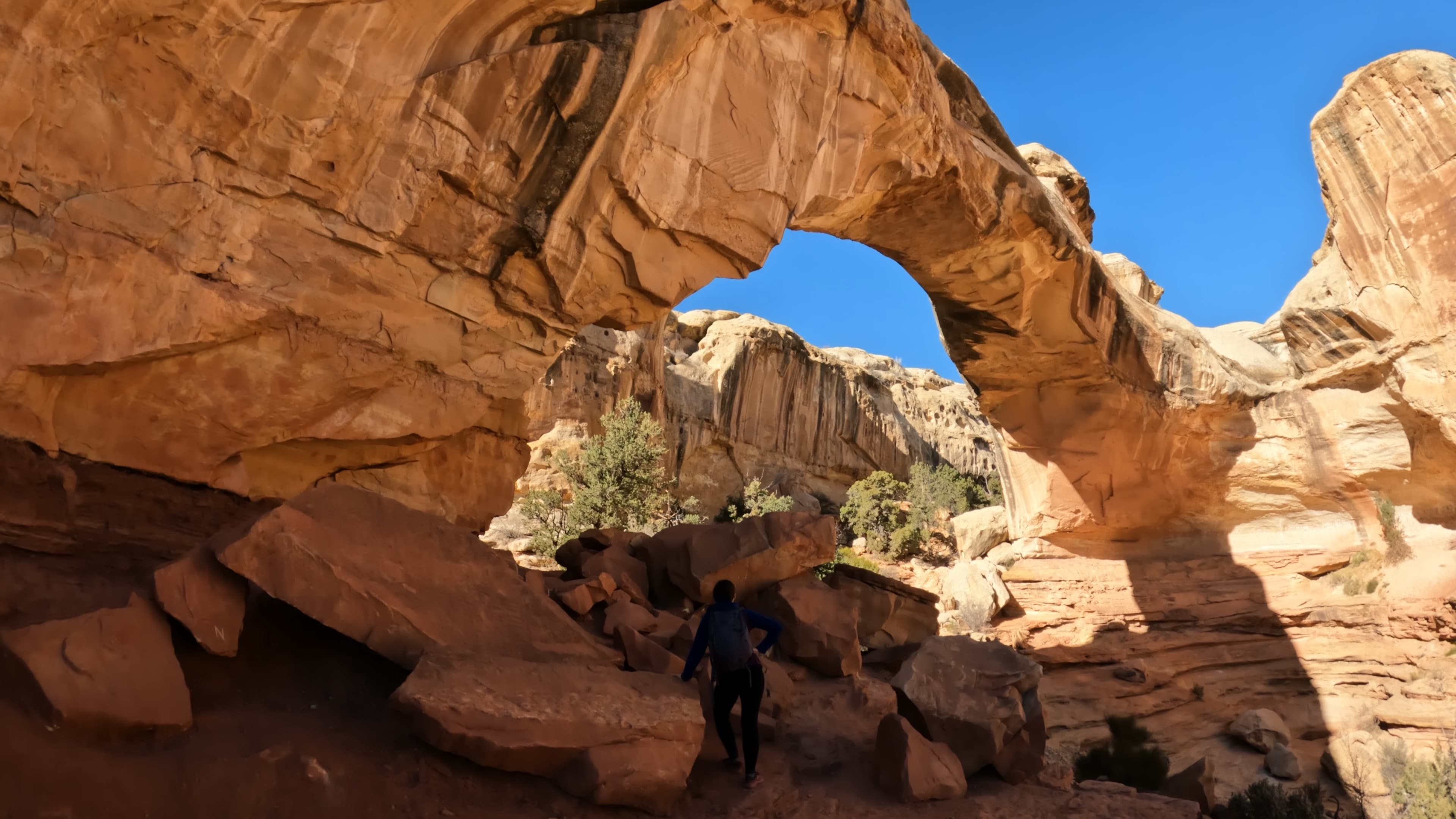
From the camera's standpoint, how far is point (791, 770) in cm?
527

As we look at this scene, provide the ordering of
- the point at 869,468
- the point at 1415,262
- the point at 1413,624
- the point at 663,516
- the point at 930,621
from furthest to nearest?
the point at 869,468 → the point at 663,516 → the point at 1413,624 → the point at 1415,262 → the point at 930,621

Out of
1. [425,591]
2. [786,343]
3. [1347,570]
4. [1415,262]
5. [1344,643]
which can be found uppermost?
[786,343]

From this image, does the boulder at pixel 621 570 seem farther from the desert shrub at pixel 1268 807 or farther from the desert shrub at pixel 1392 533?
the desert shrub at pixel 1392 533

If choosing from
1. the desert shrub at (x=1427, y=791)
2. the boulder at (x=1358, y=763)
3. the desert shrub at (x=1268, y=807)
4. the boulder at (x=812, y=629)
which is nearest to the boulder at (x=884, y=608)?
the boulder at (x=812, y=629)

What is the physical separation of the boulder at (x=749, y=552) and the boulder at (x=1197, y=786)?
346 cm

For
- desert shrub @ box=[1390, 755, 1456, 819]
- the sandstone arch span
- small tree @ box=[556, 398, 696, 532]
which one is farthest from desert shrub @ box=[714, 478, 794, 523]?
the sandstone arch span

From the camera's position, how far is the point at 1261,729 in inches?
485

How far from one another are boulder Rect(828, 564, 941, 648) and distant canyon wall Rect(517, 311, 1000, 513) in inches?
530

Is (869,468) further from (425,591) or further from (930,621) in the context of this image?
(425,591)

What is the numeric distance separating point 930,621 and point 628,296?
4.90 metres

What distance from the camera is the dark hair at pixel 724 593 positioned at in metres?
4.99

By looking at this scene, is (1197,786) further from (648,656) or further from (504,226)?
(504,226)

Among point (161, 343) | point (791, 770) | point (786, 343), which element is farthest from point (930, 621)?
point (786, 343)

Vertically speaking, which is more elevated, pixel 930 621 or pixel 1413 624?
pixel 1413 624
